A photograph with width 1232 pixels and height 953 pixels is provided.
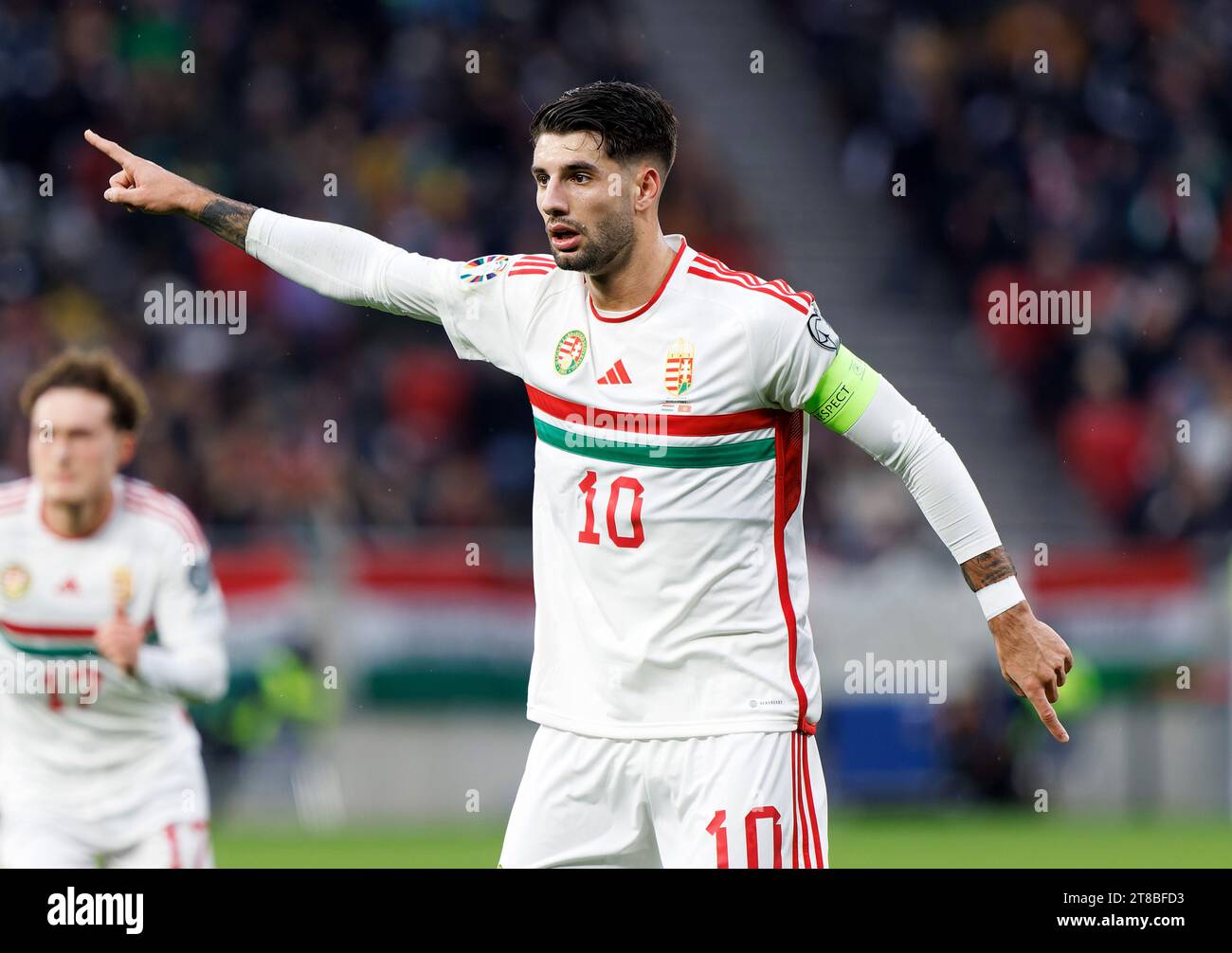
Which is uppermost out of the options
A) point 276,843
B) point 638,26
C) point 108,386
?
point 638,26

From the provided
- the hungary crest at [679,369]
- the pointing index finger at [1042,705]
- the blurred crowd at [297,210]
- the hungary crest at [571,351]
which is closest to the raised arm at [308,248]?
the hungary crest at [571,351]

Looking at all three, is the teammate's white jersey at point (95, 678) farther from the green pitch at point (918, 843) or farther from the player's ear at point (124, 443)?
the green pitch at point (918, 843)

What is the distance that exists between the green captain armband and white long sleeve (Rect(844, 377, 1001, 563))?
3 centimetres

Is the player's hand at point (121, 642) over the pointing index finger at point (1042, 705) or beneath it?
over

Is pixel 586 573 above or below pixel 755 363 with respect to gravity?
below

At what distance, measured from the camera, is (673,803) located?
5348 millimetres

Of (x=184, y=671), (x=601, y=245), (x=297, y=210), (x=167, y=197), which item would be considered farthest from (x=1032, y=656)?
(x=297, y=210)

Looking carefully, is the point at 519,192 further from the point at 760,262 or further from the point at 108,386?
the point at 108,386

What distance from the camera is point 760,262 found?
17188 mm

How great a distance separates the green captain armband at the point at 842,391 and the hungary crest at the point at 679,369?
325mm

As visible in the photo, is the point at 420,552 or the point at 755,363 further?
the point at 420,552

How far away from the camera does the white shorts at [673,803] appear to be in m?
5.25

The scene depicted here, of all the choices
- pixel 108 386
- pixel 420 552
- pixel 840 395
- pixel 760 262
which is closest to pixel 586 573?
pixel 840 395

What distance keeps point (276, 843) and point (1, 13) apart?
26.0 ft
